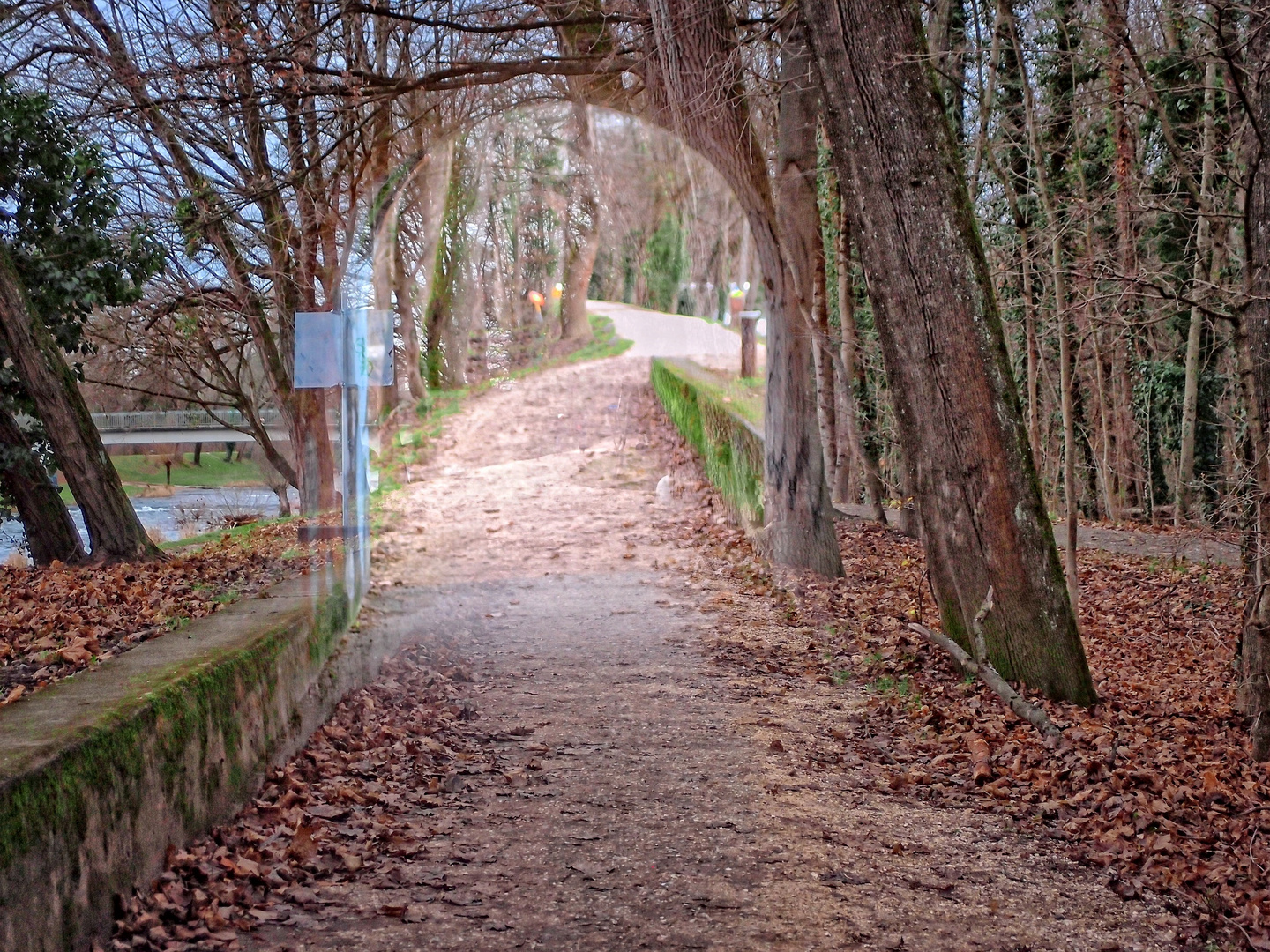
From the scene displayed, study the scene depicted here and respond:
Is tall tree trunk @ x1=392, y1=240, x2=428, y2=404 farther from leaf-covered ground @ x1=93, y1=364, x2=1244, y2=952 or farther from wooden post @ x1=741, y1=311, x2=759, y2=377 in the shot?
leaf-covered ground @ x1=93, y1=364, x2=1244, y2=952

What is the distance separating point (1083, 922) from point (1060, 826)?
41.3 inches

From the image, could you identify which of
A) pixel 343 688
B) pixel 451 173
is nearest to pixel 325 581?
pixel 343 688

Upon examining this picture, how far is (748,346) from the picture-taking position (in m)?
23.7

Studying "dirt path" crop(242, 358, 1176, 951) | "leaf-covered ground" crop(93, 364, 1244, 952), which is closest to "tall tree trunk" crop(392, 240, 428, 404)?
"leaf-covered ground" crop(93, 364, 1244, 952)

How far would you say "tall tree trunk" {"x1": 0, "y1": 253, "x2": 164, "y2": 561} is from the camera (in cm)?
950

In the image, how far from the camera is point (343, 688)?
7164 mm

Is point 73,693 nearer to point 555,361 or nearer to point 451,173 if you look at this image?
point 451,173

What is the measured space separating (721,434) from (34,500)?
8.45 m

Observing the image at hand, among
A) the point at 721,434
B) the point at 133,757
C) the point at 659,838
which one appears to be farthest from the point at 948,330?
the point at 721,434

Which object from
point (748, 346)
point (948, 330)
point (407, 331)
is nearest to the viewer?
point (948, 330)

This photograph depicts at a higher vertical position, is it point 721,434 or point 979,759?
point 721,434

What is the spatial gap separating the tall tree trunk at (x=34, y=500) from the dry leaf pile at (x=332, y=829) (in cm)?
487

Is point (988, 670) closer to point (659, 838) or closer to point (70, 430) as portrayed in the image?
point (659, 838)

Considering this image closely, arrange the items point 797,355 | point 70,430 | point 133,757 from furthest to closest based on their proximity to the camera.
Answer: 1. point 797,355
2. point 70,430
3. point 133,757
